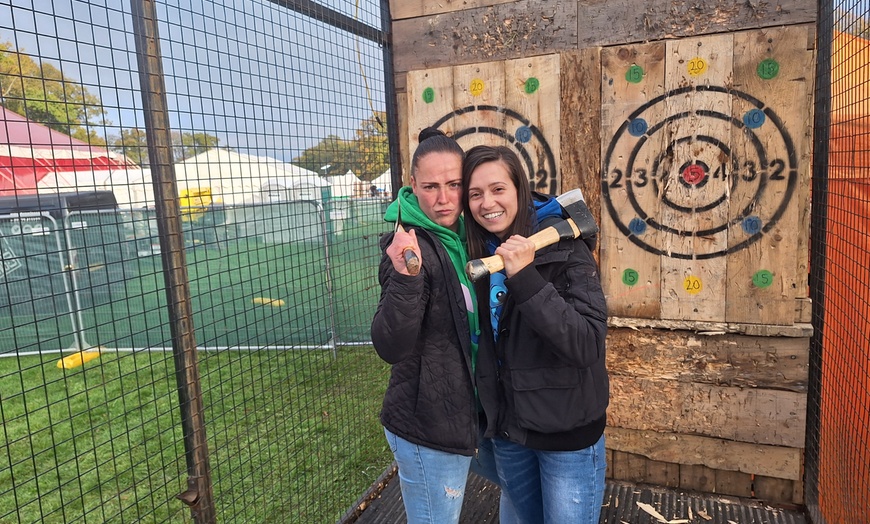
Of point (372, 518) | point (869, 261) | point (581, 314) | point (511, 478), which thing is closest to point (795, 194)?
point (869, 261)

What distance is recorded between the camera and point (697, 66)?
10.0ft

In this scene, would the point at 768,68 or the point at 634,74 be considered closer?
the point at 768,68

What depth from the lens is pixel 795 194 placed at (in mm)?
3006

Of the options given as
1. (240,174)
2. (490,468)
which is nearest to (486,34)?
(240,174)

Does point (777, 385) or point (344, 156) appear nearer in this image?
point (777, 385)

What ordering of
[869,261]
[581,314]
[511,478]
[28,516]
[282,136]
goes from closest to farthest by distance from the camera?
1. [581,314]
2. [511,478]
3. [869,261]
4. [282,136]
5. [28,516]

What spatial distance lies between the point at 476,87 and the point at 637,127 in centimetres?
98

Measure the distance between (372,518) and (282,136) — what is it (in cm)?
221

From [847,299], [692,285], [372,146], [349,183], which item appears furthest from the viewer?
[349,183]

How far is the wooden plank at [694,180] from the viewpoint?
3.04m

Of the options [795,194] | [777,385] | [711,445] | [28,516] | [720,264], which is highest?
[795,194]

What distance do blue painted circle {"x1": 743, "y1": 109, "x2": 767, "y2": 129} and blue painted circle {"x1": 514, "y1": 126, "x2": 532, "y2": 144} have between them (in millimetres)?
1142

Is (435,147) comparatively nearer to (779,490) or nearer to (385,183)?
(385,183)

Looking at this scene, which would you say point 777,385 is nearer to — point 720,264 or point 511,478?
point 720,264
